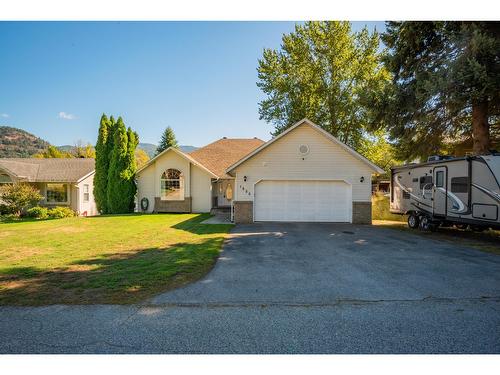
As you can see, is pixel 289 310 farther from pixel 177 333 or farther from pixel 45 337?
pixel 45 337

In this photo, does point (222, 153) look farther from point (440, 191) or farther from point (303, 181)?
point (440, 191)

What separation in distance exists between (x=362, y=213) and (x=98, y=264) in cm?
1278

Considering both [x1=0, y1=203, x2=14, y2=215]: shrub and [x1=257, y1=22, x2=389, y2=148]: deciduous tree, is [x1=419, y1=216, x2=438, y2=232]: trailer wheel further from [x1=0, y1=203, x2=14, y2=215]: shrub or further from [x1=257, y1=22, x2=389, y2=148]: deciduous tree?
[x1=0, y1=203, x2=14, y2=215]: shrub

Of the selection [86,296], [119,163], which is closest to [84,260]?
[86,296]

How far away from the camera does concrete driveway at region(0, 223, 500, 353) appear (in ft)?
10.8

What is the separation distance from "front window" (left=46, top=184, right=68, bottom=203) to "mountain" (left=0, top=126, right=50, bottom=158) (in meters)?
73.3

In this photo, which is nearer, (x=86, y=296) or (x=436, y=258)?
(x=86, y=296)

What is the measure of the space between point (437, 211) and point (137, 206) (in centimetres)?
2017

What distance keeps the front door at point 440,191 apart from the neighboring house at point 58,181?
2418cm

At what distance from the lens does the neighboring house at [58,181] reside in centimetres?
2183

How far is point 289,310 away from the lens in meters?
4.23

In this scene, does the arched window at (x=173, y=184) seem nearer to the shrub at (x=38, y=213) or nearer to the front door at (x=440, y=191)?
the shrub at (x=38, y=213)

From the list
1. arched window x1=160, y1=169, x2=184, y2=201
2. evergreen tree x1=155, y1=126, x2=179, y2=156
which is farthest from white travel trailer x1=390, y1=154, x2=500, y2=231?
evergreen tree x1=155, y1=126, x2=179, y2=156
